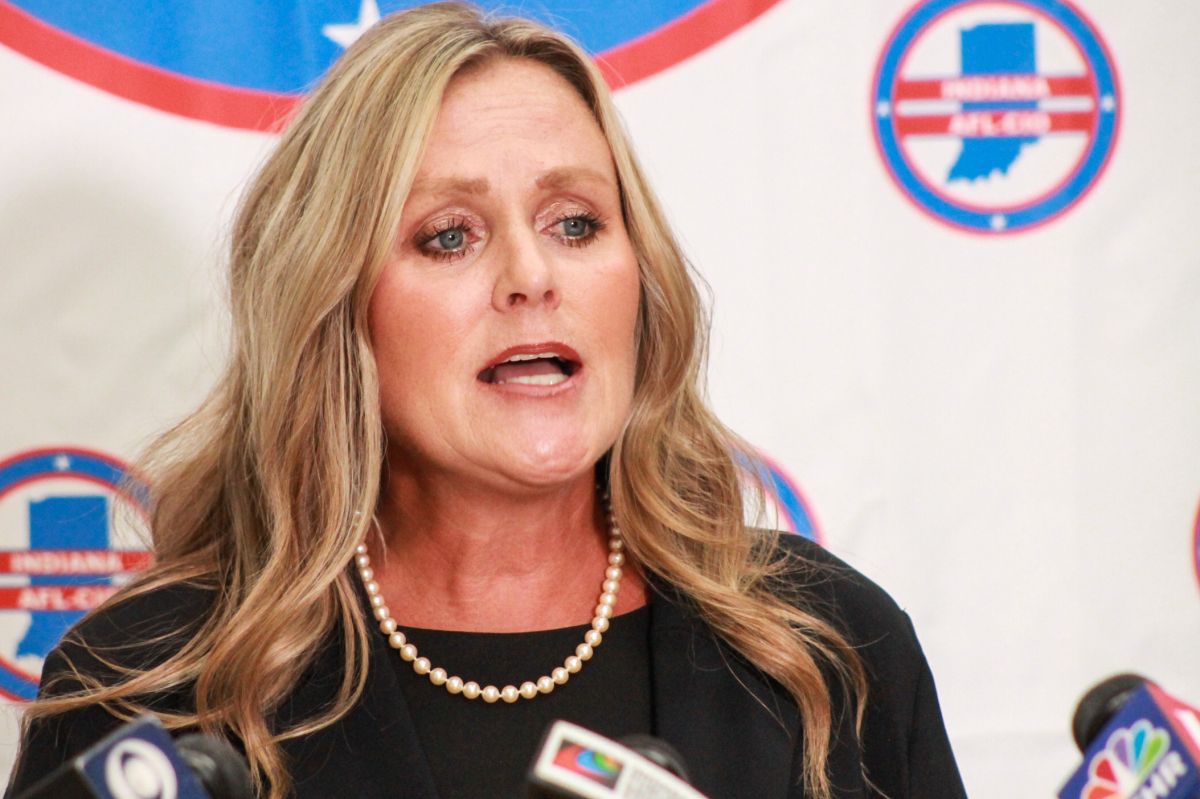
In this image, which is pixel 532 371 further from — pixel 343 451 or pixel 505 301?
pixel 343 451

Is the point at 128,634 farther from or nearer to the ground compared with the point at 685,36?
nearer to the ground

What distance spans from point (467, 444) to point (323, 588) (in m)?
0.17

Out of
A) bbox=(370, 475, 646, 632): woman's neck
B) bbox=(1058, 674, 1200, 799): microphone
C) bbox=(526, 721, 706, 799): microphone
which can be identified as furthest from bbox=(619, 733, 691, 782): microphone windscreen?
bbox=(370, 475, 646, 632): woman's neck

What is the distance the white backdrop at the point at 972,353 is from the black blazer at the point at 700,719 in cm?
32

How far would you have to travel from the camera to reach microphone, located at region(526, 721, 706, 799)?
1.85 ft

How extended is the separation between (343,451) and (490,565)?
0.53 feet

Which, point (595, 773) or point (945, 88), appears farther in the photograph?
point (945, 88)

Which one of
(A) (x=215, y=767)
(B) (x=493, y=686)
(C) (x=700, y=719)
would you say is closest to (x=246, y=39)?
(B) (x=493, y=686)

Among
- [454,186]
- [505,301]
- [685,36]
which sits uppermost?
[685,36]

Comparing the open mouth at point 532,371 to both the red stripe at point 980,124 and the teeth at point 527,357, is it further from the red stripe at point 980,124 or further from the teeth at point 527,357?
the red stripe at point 980,124

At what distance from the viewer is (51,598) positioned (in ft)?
5.10

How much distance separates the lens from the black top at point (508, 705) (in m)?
1.13

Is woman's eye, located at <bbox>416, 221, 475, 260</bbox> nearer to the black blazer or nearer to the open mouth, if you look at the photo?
the open mouth

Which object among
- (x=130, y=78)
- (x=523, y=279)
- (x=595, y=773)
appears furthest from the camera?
(x=130, y=78)
